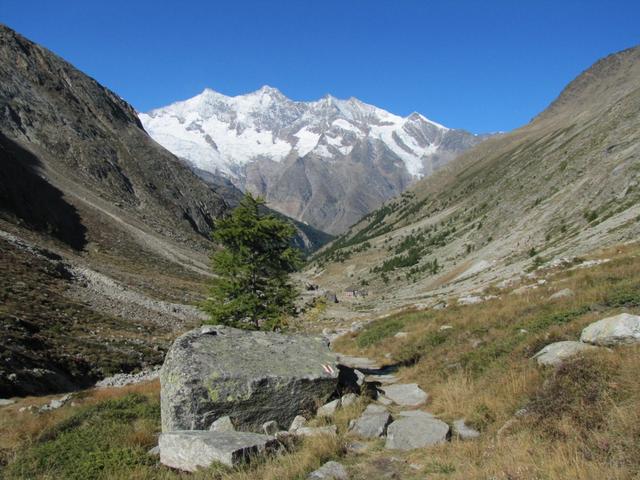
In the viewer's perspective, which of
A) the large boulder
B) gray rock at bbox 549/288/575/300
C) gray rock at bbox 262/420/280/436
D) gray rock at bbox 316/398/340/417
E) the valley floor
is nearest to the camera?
the valley floor

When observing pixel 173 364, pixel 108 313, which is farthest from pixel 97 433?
pixel 108 313

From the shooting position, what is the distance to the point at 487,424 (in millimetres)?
7801

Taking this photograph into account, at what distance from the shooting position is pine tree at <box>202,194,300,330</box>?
18547mm

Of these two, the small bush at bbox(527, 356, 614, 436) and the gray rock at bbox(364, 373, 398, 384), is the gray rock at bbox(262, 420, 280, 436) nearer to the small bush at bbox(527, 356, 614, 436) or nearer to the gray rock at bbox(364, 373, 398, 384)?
the gray rock at bbox(364, 373, 398, 384)

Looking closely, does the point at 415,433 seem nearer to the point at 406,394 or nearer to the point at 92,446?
the point at 406,394

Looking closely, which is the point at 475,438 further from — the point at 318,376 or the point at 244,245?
the point at 244,245

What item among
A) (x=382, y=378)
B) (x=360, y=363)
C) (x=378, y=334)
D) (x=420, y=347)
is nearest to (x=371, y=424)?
(x=382, y=378)

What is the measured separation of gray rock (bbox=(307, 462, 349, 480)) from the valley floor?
0.15 metres

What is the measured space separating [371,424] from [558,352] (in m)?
4.04

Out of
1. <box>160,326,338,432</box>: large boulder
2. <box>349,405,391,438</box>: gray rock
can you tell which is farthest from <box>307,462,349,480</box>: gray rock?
<box>160,326,338,432</box>: large boulder

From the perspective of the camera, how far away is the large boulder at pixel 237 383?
930 cm

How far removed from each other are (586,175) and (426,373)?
6425cm

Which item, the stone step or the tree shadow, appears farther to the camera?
the tree shadow

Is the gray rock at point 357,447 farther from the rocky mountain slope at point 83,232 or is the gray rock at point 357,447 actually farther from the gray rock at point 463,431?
the rocky mountain slope at point 83,232
